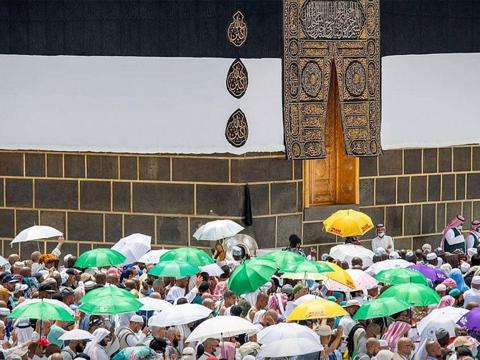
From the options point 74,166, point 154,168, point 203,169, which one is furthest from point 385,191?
point 74,166

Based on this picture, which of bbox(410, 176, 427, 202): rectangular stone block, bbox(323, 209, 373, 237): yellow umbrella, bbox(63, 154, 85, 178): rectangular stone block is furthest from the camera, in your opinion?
bbox(410, 176, 427, 202): rectangular stone block

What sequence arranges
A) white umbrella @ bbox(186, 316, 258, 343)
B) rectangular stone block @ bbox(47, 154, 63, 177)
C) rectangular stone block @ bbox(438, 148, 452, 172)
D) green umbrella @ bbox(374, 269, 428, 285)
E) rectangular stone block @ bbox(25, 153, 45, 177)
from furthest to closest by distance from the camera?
1. rectangular stone block @ bbox(438, 148, 452, 172)
2. rectangular stone block @ bbox(25, 153, 45, 177)
3. rectangular stone block @ bbox(47, 154, 63, 177)
4. green umbrella @ bbox(374, 269, 428, 285)
5. white umbrella @ bbox(186, 316, 258, 343)

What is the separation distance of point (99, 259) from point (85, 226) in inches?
246

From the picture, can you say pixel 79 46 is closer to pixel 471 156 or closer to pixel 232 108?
pixel 232 108

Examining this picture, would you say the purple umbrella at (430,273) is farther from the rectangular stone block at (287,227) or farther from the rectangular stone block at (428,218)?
the rectangular stone block at (428,218)

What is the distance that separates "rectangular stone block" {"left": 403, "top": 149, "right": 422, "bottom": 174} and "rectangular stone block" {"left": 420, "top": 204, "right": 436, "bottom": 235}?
0.67 meters

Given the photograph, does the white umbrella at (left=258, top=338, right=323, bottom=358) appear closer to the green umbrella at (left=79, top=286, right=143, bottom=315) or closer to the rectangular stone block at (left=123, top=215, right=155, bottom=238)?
the green umbrella at (left=79, top=286, right=143, bottom=315)

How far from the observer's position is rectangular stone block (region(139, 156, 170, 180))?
24.7 m

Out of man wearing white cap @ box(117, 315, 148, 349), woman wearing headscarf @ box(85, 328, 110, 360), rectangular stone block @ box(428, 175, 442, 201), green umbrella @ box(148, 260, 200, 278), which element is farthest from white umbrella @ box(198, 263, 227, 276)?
rectangular stone block @ box(428, 175, 442, 201)

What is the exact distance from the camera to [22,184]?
84.3ft

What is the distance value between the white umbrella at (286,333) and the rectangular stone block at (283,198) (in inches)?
398

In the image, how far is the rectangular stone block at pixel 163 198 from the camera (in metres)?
24.6

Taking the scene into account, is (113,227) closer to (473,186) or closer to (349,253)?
(349,253)

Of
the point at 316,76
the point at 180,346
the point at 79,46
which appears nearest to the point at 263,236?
the point at 316,76
